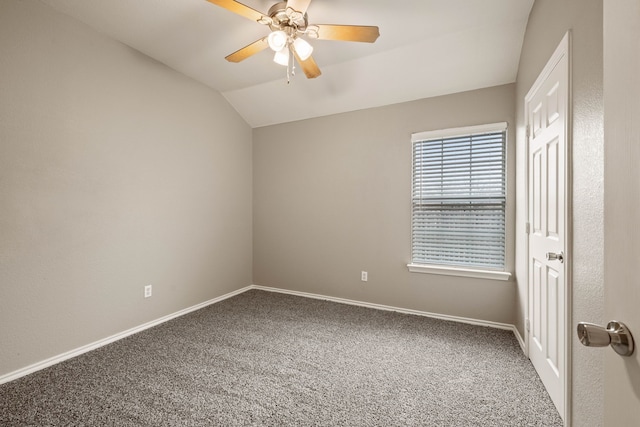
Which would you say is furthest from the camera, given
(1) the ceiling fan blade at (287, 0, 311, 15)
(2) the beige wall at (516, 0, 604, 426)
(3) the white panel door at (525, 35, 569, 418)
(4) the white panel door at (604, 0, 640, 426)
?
(1) the ceiling fan blade at (287, 0, 311, 15)

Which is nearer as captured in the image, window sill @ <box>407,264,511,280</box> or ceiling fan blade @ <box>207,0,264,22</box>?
ceiling fan blade @ <box>207,0,264,22</box>

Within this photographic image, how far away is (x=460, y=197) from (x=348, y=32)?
79.9 inches

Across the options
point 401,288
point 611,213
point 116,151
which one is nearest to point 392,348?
point 401,288

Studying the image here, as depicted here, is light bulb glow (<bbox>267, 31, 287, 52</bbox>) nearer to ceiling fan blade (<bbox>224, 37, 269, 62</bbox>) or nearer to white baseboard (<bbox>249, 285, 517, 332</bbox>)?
ceiling fan blade (<bbox>224, 37, 269, 62</bbox>)

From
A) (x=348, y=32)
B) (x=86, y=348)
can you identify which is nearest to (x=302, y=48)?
(x=348, y=32)

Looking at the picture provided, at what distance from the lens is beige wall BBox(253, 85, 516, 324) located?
314 cm

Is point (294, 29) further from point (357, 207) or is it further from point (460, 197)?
point (460, 197)

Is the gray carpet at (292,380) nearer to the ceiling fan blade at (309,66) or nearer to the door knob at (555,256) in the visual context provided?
the door knob at (555,256)

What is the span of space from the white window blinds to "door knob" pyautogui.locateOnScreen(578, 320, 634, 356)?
2.78 metres

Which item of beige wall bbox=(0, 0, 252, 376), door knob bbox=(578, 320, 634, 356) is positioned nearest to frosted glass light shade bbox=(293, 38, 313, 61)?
beige wall bbox=(0, 0, 252, 376)

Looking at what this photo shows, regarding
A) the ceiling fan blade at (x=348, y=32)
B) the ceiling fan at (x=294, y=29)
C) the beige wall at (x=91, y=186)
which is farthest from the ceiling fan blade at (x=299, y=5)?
the beige wall at (x=91, y=186)

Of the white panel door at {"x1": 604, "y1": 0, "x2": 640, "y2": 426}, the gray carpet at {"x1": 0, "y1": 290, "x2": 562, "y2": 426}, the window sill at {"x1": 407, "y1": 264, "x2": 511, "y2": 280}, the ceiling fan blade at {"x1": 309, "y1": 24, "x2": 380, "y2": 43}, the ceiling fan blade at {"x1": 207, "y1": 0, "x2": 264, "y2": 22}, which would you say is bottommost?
the gray carpet at {"x1": 0, "y1": 290, "x2": 562, "y2": 426}

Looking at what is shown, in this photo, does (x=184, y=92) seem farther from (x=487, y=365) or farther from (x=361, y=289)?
(x=487, y=365)

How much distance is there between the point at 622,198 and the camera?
55cm
